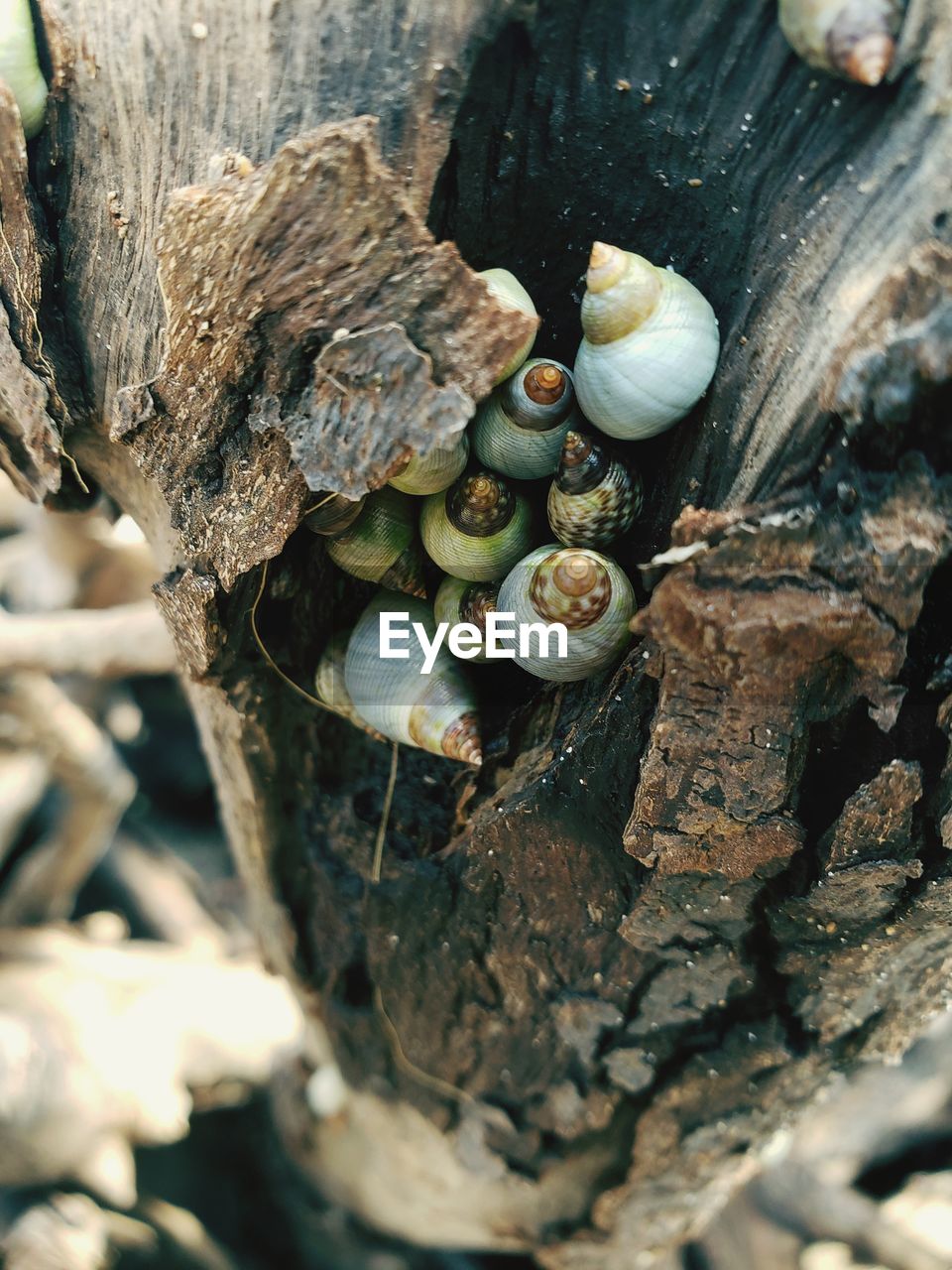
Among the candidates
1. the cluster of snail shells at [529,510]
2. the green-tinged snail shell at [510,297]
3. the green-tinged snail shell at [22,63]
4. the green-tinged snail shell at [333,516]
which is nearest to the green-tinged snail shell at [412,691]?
the cluster of snail shells at [529,510]

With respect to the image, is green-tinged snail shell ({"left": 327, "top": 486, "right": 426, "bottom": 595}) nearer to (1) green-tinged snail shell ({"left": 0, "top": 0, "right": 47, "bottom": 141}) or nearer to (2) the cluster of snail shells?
(2) the cluster of snail shells

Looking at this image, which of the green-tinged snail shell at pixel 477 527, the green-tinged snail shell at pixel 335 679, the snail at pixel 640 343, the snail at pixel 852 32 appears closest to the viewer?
the snail at pixel 852 32

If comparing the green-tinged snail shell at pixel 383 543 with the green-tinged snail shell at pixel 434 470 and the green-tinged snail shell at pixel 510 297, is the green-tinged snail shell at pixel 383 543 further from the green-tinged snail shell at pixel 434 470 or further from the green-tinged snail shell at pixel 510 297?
the green-tinged snail shell at pixel 510 297

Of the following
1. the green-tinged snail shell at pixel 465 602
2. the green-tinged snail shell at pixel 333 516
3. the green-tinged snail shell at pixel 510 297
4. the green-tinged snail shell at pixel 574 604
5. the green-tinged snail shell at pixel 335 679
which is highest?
the green-tinged snail shell at pixel 510 297

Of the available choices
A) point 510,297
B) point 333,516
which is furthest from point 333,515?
point 510,297

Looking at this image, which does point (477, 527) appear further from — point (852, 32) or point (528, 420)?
point (852, 32)

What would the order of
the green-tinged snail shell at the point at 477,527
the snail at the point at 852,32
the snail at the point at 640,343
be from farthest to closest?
the green-tinged snail shell at the point at 477,527, the snail at the point at 640,343, the snail at the point at 852,32

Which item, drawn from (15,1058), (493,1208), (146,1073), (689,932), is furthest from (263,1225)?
(689,932)
